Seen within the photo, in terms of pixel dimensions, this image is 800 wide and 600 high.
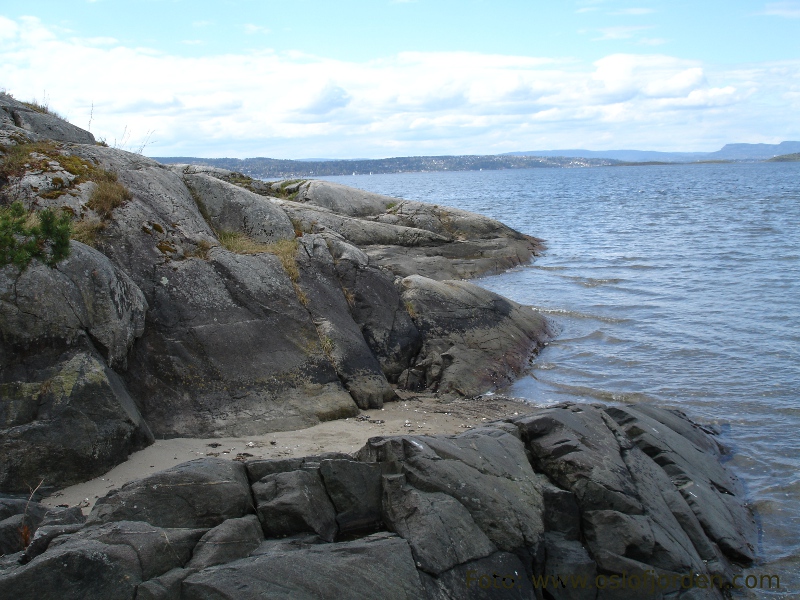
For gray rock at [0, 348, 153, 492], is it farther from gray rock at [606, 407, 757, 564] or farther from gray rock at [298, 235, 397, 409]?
gray rock at [606, 407, 757, 564]

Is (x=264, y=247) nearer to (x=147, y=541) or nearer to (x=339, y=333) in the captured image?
(x=339, y=333)

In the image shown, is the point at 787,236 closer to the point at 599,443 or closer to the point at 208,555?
the point at 599,443

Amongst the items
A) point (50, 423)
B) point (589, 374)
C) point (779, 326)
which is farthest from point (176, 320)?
point (779, 326)

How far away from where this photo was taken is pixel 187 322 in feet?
35.4

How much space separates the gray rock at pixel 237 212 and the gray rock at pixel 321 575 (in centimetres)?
902

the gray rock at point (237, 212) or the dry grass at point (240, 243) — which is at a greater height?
the gray rock at point (237, 212)

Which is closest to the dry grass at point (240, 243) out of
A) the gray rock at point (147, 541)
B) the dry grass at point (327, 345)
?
the dry grass at point (327, 345)

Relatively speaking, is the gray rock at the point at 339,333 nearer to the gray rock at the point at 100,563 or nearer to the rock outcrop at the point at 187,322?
the rock outcrop at the point at 187,322

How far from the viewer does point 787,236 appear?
36.7m

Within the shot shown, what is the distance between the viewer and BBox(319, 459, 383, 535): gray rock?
21.7ft

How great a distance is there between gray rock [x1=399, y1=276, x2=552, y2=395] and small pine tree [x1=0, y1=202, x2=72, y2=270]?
687 cm

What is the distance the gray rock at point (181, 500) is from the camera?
19.7 feet

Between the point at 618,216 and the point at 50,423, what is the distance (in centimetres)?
5059

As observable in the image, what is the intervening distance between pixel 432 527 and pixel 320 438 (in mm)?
3997
